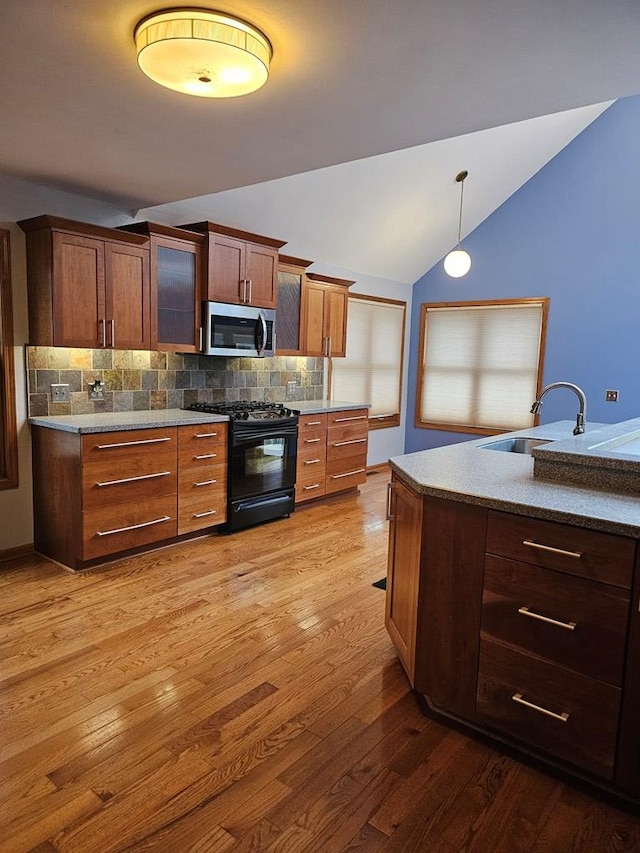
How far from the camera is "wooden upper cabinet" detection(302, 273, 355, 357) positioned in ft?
16.8

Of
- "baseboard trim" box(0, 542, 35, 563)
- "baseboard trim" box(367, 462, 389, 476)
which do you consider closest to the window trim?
"baseboard trim" box(0, 542, 35, 563)

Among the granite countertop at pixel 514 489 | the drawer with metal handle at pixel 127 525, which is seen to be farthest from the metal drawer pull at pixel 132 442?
the granite countertop at pixel 514 489

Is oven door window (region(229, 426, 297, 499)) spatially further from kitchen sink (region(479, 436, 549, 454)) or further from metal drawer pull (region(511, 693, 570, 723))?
metal drawer pull (region(511, 693, 570, 723))

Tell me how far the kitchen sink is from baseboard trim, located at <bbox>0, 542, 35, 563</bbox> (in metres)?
2.95

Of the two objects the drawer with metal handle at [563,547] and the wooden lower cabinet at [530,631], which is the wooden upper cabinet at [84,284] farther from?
the drawer with metal handle at [563,547]

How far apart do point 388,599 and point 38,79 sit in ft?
8.34

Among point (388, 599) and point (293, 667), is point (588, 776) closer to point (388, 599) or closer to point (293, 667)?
point (388, 599)

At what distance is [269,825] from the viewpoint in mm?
1587

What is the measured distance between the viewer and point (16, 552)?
359 cm

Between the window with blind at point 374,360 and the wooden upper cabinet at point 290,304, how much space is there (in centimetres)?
99

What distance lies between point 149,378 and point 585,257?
441 cm

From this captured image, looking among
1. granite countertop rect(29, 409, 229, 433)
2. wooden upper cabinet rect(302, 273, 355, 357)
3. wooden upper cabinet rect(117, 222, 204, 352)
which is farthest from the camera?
wooden upper cabinet rect(302, 273, 355, 357)

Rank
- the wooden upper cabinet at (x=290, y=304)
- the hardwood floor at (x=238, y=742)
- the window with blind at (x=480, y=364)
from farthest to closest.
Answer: the window with blind at (x=480, y=364) < the wooden upper cabinet at (x=290, y=304) < the hardwood floor at (x=238, y=742)

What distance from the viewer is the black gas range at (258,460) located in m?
4.10
